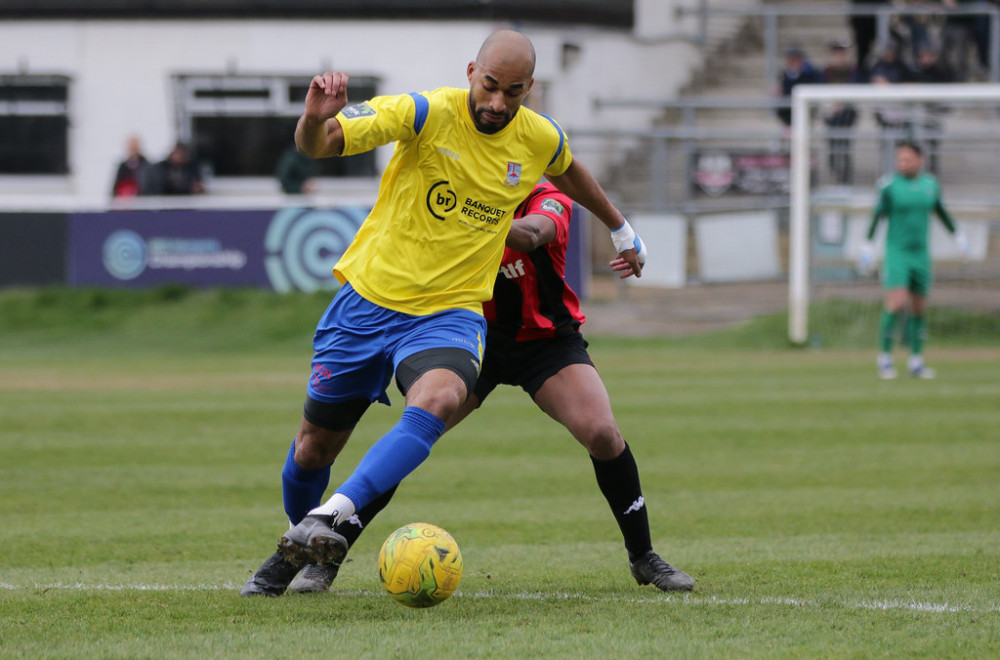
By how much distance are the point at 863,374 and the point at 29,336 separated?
37.5ft

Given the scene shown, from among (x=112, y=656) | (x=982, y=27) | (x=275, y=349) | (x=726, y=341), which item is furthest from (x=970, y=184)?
(x=112, y=656)

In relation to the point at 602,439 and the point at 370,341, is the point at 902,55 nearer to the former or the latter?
the point at 602,439

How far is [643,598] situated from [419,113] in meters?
2.13

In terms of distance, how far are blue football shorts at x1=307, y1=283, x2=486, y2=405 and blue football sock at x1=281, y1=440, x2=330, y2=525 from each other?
17.7 inches

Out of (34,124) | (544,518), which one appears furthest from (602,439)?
(34,124)

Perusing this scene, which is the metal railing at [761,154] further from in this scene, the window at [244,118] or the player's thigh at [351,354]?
the player's thigh at [351,354]

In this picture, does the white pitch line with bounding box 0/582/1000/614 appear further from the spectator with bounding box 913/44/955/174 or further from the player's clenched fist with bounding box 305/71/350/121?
the spectator with bounding box 913/44/955/174

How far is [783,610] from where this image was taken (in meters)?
5.16

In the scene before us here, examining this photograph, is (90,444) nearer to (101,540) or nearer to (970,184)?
(101,540)

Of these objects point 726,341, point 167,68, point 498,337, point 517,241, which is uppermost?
point 167,68

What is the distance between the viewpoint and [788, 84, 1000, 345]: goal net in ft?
57.4

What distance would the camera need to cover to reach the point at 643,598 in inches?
216

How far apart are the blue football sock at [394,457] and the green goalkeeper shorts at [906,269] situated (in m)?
10.7

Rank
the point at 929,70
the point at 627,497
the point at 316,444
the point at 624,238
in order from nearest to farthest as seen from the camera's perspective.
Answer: the point at 316,444 < the point at 627,497 < the point at 624,238 < the point at 929,70
